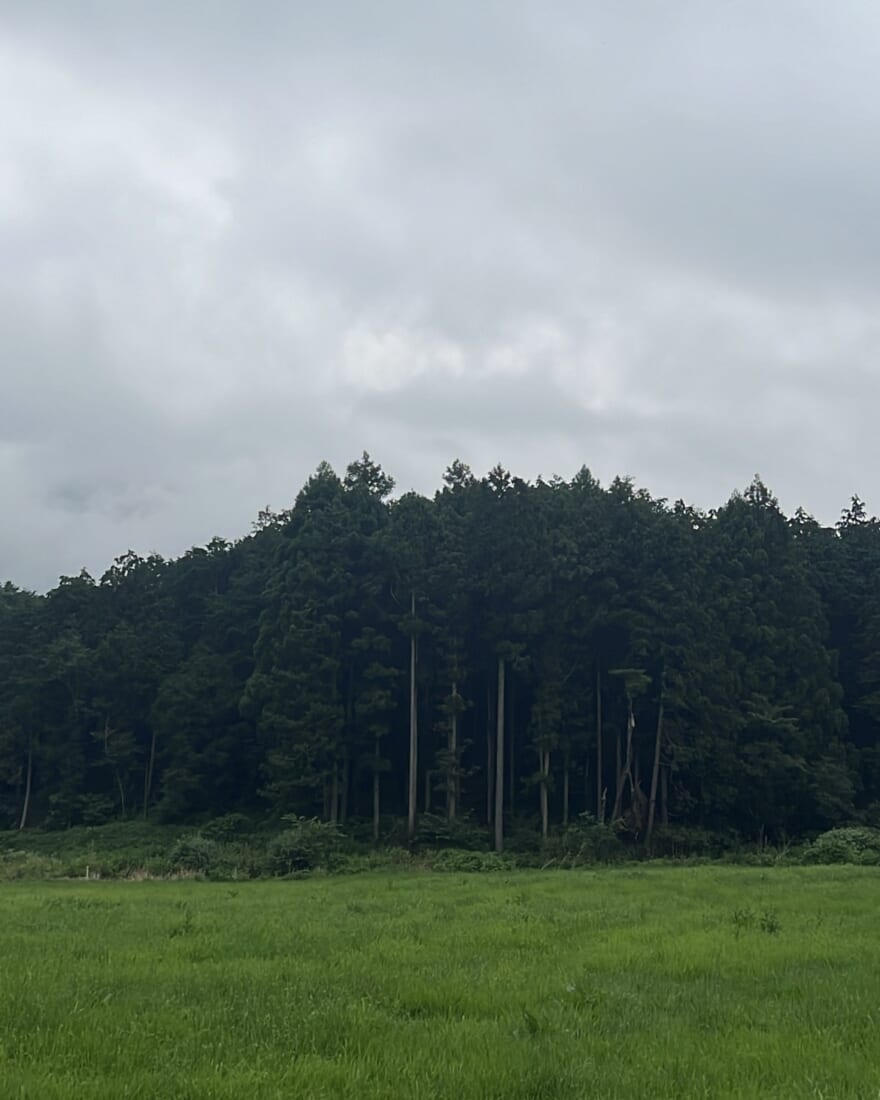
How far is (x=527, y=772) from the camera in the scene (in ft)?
176

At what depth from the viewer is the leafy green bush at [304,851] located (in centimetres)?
3609

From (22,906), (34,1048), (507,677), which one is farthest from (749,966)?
(507,677)

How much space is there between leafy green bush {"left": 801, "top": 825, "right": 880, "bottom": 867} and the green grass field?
60.2 feet

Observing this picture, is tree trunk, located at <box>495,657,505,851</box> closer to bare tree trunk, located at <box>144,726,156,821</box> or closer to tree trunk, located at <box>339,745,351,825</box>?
tree trunk, located at <box>339,745,351,825</box>

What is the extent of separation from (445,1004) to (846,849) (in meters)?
31.0

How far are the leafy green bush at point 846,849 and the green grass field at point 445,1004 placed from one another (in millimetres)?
18362

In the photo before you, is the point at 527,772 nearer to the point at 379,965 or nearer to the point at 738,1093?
the point at 379,965

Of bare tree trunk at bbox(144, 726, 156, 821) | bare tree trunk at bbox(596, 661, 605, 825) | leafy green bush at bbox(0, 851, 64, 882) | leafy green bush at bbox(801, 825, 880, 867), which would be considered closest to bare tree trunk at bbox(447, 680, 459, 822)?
bare tree trunk at bbox(596, 661, 605, 825)

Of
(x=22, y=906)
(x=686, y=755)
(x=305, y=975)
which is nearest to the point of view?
(x=305, y=975)

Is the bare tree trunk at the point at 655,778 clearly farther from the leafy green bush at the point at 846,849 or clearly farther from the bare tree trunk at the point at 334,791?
the bare tree trunk at the point at 334,791

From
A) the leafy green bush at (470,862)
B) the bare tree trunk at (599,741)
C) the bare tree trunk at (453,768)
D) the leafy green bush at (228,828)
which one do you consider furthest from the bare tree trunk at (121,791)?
the bare tree trunk at (599,741)

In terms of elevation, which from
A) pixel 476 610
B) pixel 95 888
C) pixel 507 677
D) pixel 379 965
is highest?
pixel 476 610

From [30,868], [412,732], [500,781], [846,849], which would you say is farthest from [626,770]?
[30,868]

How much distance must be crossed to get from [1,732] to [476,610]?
108 feet
